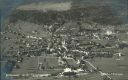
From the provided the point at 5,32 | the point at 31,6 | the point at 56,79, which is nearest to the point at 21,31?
the point at 5,32

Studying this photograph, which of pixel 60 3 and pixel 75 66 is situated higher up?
pixel 60 3

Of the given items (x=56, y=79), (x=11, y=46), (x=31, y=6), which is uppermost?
(x=31, y=6)

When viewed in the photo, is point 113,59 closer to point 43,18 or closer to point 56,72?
point 56,72

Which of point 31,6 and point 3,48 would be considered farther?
point 31,6

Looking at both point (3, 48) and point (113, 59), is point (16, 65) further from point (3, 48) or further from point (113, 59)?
point (113, 59)

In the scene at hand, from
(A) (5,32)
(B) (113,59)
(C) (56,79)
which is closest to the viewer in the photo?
(C) (56,79)

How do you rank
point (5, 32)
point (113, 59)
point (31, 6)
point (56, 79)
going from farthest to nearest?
1. point (31, 6)
2. point (5, 32)
3. point (113, 59)
4. point (56, 79)
